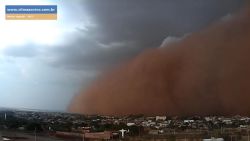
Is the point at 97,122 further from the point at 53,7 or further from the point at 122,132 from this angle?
the point at 53,7

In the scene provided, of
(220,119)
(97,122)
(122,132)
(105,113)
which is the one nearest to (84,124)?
(97,122)

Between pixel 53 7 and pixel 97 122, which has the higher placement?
pixel 53 7

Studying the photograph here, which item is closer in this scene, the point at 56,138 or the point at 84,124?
the point at 56,138

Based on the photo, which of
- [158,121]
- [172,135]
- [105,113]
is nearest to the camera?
[172,135]

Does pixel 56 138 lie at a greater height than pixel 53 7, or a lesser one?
lesser

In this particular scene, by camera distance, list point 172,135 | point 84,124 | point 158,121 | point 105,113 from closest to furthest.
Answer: point 172,135
point 84,124
point 158,121
point 105,113

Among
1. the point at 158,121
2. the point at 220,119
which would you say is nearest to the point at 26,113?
the point at 158,121

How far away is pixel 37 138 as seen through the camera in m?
11.2

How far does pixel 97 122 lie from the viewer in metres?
12.4

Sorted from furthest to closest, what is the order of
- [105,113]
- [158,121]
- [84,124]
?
[105,113], [158,121], [84,124]

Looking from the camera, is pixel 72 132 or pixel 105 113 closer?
pixel 72 132

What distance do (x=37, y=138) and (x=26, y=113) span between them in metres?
1.23

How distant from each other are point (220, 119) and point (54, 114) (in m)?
5.22

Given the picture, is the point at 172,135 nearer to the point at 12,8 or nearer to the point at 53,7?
the point at 53,7
